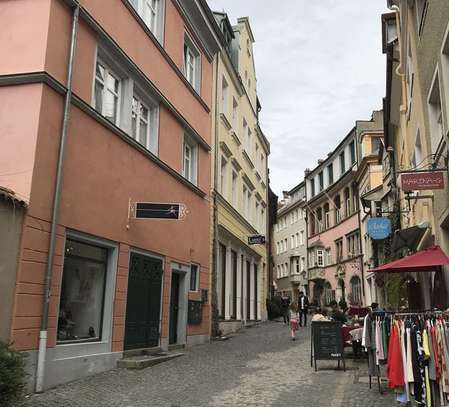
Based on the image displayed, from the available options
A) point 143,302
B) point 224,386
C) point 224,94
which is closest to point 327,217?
point 224,94

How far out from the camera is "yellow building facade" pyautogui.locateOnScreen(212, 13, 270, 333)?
20031 mm

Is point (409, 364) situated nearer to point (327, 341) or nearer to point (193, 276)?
point (327, 341)

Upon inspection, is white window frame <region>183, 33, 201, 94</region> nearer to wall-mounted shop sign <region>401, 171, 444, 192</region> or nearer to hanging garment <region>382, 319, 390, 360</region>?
wall-mounted shop sign <region>401, 171, 444, 192</region>

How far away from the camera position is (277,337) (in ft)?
64.3

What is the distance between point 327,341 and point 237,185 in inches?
530

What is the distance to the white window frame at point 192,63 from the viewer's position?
16.8 m

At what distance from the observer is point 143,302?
1244cm

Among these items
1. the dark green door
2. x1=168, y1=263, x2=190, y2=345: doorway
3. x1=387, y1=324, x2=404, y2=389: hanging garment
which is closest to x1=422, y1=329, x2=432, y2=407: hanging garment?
x1=387, y1=324, x2=404, y2=389: hanging garment

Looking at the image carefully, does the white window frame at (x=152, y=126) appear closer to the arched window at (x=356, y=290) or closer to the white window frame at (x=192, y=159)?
the white window frame at (x=192, y=159)

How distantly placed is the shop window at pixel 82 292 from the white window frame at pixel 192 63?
26.1ft

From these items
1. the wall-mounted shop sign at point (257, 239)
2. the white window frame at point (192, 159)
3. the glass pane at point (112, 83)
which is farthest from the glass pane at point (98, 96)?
the wall-mounted shop sign at point (257, 239)

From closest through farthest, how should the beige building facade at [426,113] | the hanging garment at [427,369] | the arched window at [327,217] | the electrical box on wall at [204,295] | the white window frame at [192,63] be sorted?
the hanging garment at [427,369] < the beige building facade at [426,113] < the electrical box on wall at [204,295] < the white window frame at [192,63] < the arched window at [327,217]

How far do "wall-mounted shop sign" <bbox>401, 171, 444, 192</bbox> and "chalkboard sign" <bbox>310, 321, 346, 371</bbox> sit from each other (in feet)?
11.7

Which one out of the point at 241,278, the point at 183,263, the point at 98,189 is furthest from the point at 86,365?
the point at 241,278
